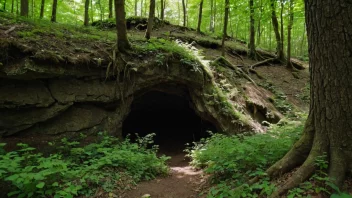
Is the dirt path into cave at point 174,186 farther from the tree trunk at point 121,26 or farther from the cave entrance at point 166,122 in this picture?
the cave entrance at point 166,122

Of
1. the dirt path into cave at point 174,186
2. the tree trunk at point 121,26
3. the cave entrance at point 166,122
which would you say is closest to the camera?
the dirt path into cave at point 174,186

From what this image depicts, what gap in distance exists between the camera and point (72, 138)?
7.11 meters

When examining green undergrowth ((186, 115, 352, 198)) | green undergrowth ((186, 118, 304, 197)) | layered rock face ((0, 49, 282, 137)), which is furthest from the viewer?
layered rock face ((0, 49, 282, 137))

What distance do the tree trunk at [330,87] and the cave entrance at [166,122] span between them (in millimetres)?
8031

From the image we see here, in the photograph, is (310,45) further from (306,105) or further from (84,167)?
(306,105)

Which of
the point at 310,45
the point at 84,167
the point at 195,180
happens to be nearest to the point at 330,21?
the point at 310,45

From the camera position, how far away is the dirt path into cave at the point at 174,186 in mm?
5191

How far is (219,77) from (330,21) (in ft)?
23.1

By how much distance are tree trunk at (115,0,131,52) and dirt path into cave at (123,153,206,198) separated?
4376 millimetres

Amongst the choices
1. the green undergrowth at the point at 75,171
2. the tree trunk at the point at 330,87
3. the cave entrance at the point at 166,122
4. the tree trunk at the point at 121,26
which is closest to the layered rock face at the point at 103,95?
the tree trunk at the point at 121,26

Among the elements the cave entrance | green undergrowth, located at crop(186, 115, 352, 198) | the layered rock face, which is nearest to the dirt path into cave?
green undergrowth, located at crop(186, 115, 352, 198)

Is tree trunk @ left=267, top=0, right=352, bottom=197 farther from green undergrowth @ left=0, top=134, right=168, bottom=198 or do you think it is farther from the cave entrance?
the cave entrance

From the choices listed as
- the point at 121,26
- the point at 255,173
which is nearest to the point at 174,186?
the point at 255,173

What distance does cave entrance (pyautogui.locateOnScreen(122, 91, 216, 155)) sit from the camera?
12.3 m
